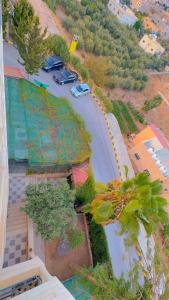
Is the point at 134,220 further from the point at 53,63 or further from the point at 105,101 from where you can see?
the point at 53,63

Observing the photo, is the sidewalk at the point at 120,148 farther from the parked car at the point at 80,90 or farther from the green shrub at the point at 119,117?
the green shrub at the point at 119,117

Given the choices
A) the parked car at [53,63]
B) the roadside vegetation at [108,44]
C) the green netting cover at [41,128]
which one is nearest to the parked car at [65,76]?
the parked car at [53,63]

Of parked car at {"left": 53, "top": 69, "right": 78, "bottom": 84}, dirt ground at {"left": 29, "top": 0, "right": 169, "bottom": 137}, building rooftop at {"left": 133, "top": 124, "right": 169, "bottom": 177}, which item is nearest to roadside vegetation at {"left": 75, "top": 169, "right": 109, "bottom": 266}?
building rooftop at {"left": 133, "top": 124, "right": 169, "bottom": 177}

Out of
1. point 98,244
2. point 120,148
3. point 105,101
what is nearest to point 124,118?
point 105,101

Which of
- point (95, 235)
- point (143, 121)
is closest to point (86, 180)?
point (95, 235)

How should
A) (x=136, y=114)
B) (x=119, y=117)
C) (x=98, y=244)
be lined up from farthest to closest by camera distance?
(x=136, y=114) < (x=119, y=117) < (x=98, y=244)
